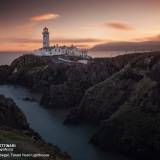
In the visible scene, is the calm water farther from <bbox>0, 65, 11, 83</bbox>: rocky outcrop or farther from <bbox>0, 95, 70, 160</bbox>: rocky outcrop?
<bbox>0, 65, 11, 83</bbox>: rocky outcrop

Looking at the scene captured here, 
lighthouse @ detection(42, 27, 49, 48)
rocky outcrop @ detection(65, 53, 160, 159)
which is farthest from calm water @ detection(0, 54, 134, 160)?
lighthouse @ detection(42, 27, 49, 48)

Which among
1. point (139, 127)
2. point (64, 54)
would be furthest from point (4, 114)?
point (64, 54)

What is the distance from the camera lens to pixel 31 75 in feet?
438

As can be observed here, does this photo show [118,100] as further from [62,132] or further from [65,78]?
[65,78]

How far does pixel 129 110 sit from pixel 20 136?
79.0 feet

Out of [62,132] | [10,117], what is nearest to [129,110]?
[62,132]

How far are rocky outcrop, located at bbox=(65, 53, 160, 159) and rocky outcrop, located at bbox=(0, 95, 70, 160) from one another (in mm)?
11520

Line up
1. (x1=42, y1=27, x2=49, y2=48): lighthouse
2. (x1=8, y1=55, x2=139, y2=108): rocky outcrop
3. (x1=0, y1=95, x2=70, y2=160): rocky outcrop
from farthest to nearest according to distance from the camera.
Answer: (x1=42, y1=27, x2=49, y2=48): lighthouse → (x1=8, y1=55, x2=139, y2=108): rocky outcrop → (x1=0, y1=95, x2=70, y2=160): rocky outcrop

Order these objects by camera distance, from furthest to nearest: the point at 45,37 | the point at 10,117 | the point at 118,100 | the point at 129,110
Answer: the point at 45,37
the point at 118,100
the point at 129,110
the point at 10,117

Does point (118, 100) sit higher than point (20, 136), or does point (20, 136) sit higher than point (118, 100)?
point (20, 136)

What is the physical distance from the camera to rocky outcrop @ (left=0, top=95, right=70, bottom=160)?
3791 cm

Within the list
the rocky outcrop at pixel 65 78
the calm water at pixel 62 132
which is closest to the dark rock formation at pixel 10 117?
the calm water at pixel 62 132

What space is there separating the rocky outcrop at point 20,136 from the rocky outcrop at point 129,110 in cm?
1152

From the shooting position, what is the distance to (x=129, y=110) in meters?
61.8
